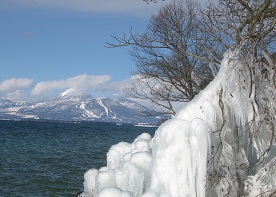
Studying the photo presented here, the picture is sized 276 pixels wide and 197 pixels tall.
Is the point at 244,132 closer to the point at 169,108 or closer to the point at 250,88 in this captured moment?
the point at 250,88

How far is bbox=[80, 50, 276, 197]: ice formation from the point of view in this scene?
482cm

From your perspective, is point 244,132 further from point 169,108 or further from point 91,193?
point 169,108

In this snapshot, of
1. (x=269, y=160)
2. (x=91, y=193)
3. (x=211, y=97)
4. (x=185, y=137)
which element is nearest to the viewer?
(x=185, y=137)

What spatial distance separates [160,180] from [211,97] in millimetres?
1265

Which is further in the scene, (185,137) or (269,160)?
(269,160)

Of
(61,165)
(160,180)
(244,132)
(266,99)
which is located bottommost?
(61,165)

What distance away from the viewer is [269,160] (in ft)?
18.9

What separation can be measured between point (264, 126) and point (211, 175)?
1141 millimetres

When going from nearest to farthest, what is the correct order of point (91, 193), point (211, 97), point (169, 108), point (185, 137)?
point (185, 137)
point (211, 97)
point (91, 193)
point (169, 108)

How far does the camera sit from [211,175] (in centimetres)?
499

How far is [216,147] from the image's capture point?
504 centimetres

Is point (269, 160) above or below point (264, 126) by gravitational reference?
below

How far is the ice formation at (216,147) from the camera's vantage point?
4.82 metres

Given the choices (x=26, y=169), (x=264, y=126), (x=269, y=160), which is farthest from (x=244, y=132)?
(x=26, y=169)
